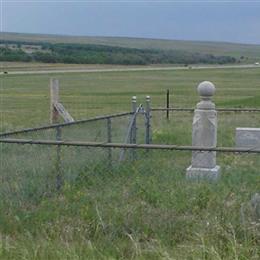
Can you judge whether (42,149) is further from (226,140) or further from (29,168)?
(226,140)

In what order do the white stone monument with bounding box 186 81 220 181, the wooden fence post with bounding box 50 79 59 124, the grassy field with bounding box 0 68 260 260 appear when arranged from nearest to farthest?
the grassy field with bounding box 0 68 260 260
the white stone monument with bounding box 186 81 220 181
the wooden fence post with bounding box 50 79 59 124

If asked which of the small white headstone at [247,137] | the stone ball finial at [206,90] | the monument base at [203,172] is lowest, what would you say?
the monument base at [203,172]

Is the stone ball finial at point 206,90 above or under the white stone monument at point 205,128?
above

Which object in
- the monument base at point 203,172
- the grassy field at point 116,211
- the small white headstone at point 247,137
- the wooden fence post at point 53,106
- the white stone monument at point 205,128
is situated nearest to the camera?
the grassy field at point 116,211

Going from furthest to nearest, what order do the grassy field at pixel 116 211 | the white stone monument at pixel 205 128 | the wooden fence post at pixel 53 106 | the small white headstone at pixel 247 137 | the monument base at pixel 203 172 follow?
the wooden fence post at pixel 53 106 < the small white headstone at pixel 247 137 < the white stone monument at pixel 205 128 < the monument base at pixel 203 172 < the grassy field at pixel 116 211

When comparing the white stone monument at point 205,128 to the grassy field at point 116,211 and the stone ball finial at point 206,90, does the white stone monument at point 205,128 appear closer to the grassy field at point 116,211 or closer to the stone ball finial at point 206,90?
the stone ball finial at point 206,90

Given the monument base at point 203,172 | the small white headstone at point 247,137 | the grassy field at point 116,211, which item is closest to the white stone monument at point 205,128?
the monument base at point 203,172

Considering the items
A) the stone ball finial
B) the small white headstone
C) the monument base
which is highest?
the stone ball finial

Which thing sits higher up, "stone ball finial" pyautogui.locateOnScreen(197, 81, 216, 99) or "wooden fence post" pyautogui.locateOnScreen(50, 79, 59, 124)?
"stone ball finial" pyautogui.locateOnScreen(197, 81, 216, 99)

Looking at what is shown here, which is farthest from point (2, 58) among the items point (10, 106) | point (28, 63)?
point (10, 106)

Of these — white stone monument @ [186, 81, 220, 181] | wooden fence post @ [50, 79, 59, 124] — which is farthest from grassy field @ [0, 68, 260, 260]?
wooden fence post @ [50, 79, 59, 124]

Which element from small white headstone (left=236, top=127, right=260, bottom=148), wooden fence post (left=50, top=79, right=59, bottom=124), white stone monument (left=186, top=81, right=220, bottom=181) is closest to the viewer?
white stone monument (left=186, top=81, right=220, bottom=181)

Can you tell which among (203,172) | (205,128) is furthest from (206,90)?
(203,172)

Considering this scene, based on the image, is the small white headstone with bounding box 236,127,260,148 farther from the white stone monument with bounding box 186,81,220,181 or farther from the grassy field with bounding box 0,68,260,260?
the white stone monument with bounding box 186,81,220,181
